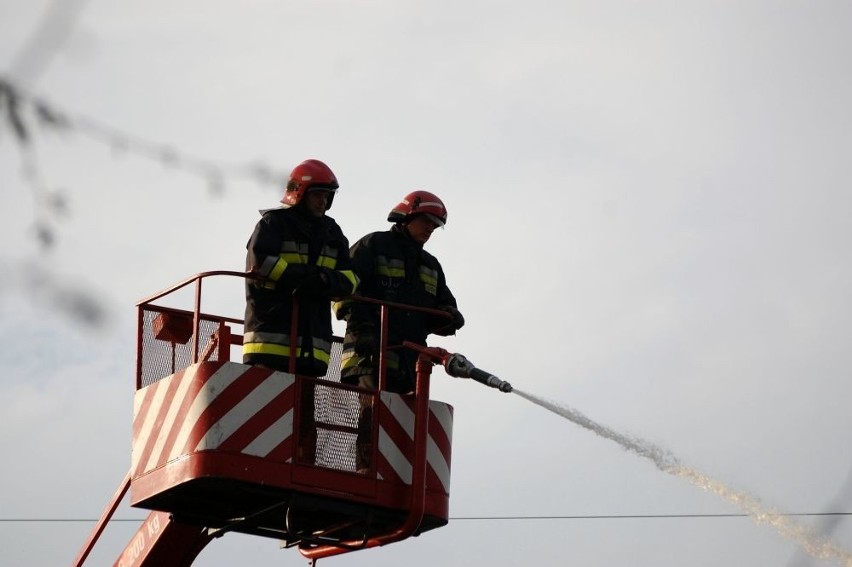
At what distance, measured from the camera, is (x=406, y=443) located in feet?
42.9

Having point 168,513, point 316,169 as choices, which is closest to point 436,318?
point 316,169

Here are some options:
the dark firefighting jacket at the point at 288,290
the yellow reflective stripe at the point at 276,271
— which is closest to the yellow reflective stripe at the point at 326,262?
the dark firefighting jacket at the point at 288,290

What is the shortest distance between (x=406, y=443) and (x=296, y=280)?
5.22 ft

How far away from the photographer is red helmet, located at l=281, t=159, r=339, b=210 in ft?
42.8

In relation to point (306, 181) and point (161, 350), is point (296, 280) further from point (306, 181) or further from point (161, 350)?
point (161, 350)

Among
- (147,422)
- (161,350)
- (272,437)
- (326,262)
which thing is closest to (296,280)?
(326,262)

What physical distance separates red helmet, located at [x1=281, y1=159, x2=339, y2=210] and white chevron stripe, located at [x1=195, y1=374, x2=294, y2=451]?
1487mm

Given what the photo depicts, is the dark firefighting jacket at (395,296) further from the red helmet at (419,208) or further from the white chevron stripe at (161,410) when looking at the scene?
the white chevron stripe at (161,410)

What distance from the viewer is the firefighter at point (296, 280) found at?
12.6 metres

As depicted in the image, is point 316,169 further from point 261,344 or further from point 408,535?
point 408,535

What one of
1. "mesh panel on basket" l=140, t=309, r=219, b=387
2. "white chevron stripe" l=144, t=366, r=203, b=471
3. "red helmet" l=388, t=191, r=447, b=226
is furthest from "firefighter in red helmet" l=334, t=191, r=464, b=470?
"white chevron stripe" l=144, t=366, r=203, b=471

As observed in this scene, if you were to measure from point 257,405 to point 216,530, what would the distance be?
153cm

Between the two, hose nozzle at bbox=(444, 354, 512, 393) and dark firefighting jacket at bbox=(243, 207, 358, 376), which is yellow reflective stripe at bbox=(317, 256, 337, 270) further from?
hose nozzle at bbox=(444, 354, 512, 393)

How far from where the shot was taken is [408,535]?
42.6ft
